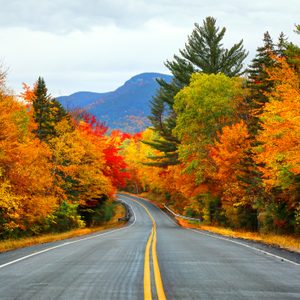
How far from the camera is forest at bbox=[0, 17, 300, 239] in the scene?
25188mm

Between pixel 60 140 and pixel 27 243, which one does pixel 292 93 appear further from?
pixel 60 140

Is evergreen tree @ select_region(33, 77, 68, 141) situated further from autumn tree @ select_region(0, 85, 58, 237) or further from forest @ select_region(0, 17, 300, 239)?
autumn tree @ select_region(0, 85, 58, 237)

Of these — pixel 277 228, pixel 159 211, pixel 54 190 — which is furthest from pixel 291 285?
pixel 159 211

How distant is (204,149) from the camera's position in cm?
4009

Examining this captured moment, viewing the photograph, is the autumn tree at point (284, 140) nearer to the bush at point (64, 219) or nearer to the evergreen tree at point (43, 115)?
the bush at point (64, 219)

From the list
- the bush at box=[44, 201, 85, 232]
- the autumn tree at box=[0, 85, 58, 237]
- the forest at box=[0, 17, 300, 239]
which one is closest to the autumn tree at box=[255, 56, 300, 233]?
the forest at box=[0, 17, 300, 239]

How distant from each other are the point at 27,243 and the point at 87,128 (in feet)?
111

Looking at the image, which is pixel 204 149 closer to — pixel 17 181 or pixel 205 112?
pixel 205 112

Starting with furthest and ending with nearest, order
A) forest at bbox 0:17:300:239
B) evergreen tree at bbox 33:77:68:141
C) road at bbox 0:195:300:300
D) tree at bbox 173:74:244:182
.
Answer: evergreen tree at bbox 33:77:68:141 → tree at bbox 173:74:244:182 → forest at bbox 0:17:300:239 → road at bbox 0:195:300:300

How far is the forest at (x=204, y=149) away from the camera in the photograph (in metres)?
25.2

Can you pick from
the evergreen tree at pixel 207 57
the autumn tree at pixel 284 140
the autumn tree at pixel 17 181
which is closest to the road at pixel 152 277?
the autumn tree at pixel 284 140

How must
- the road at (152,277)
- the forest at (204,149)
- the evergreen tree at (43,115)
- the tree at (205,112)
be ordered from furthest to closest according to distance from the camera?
the evergreen tree at (43,115) → the tree at (205,112) → the forest at (204,149) → the road at (152,277)

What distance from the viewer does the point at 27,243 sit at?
21250 mm

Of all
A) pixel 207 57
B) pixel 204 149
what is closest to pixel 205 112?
pixel 204 149
